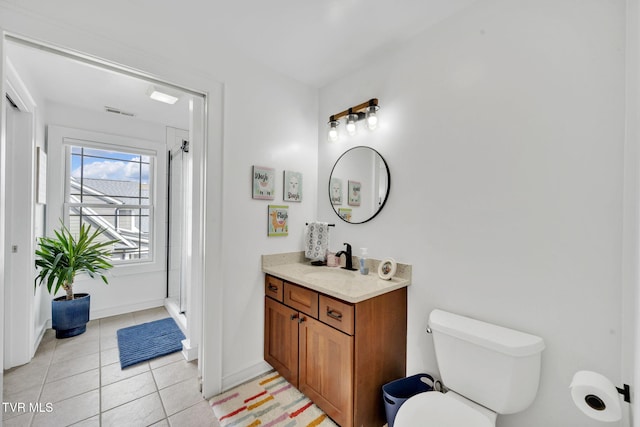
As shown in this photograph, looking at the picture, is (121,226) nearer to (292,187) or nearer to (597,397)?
(292,187)

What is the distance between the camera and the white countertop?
1.47 metres

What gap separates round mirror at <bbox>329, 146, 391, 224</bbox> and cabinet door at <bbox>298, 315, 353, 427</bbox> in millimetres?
852

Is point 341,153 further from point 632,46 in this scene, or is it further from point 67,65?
point 67,65

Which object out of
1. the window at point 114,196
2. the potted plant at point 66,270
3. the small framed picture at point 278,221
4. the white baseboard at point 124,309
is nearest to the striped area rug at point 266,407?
the small framed picture at point 278,221

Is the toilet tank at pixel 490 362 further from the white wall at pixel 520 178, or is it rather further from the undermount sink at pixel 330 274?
the undermount sink at pixel 330 274

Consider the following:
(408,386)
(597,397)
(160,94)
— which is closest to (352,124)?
(160,94)

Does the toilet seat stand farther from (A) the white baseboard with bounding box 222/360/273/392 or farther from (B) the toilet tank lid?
(A) the white baseboard with bounding box 222/360/273/392

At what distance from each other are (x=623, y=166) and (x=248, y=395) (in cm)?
233

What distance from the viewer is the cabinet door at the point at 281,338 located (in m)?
1.80

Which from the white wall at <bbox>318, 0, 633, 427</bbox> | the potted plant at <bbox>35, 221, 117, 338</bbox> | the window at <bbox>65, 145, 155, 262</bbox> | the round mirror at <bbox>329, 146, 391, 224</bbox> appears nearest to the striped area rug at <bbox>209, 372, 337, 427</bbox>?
the white wall at <bbox>318, 0, 633, 427</bbox>

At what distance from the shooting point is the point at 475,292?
1.46 m

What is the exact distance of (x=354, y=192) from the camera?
2094 millimetres

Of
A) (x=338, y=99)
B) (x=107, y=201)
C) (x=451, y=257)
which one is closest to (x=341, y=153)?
(x=338, y=99)

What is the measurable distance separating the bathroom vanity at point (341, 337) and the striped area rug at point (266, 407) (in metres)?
0.08
